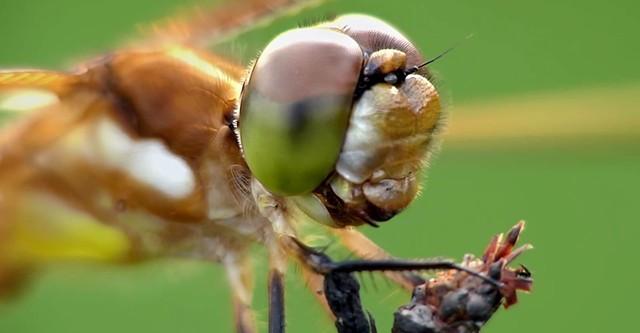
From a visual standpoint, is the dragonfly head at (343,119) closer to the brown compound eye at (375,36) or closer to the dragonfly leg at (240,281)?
the brown compound eye at (375,36)

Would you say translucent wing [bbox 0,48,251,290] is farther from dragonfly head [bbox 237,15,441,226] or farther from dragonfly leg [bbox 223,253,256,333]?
dragonfly head [bbox 237,15,441,226]

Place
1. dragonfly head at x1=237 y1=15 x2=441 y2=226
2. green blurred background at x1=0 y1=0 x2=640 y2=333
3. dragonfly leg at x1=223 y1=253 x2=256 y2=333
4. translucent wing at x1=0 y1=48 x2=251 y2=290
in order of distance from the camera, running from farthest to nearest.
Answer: green blurred background at x1=0 y1=0 x2=640 y2=333 → dragonfly leg at x1=223 y1=253 x2=256 y2=333 → translucent wing at x1=0 y1=48 x2=251 y2=290 → dragonfly head at x1=237 y1=15 x2=441 y2=226

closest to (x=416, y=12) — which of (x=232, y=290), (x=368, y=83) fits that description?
(x=232, y=290)

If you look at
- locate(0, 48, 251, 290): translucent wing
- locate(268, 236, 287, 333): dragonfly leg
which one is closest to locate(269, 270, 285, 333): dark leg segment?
locate(268, 236, 287, 333): dragonfly leg

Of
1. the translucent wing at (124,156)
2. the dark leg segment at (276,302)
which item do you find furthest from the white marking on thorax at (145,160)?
the dark leg segment at (276,302)

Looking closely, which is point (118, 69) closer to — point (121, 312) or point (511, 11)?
point (121, 312)

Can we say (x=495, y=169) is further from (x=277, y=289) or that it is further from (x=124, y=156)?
(x=277, y=289)

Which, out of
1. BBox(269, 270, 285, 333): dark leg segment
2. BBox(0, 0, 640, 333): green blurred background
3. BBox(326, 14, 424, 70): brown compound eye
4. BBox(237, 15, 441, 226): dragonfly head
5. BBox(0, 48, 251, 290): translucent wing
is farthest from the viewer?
BBox(0, 0, 640, 333): green blurred background

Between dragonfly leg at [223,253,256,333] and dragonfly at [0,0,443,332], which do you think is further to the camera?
dragonfly leg at [223,253,256,333]
